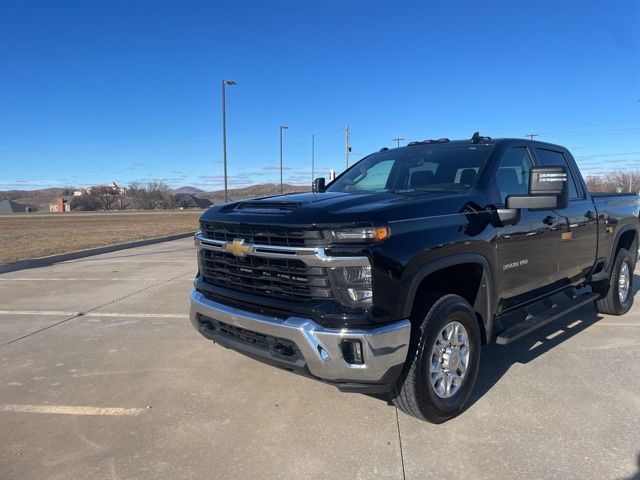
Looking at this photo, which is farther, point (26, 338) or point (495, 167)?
point (26, 338)

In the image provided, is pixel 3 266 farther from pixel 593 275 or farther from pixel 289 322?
pixel 593 275

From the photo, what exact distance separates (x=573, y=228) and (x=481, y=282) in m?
1.69

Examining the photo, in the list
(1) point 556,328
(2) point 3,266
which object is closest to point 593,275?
(1) point 556,328

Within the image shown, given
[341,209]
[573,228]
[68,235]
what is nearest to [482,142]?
[573,228]

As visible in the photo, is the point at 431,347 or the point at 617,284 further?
the point at 617,284

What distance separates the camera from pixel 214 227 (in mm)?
3672

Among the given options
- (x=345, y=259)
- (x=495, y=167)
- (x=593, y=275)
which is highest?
(x=495, y=167)

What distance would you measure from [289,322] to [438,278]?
1191 millimetres

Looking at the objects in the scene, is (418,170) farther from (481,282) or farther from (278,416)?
(278,416)

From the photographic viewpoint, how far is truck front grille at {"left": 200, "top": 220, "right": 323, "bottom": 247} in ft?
9.63

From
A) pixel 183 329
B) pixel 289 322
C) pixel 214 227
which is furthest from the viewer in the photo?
pixel 183 329

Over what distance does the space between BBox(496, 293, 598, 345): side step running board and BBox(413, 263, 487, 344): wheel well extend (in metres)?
0.18

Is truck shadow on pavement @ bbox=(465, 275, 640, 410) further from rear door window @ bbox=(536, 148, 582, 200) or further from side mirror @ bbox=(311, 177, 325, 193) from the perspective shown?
side mirror @ bbox=(311, 177, 325, 193)

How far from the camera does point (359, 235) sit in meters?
2.83
